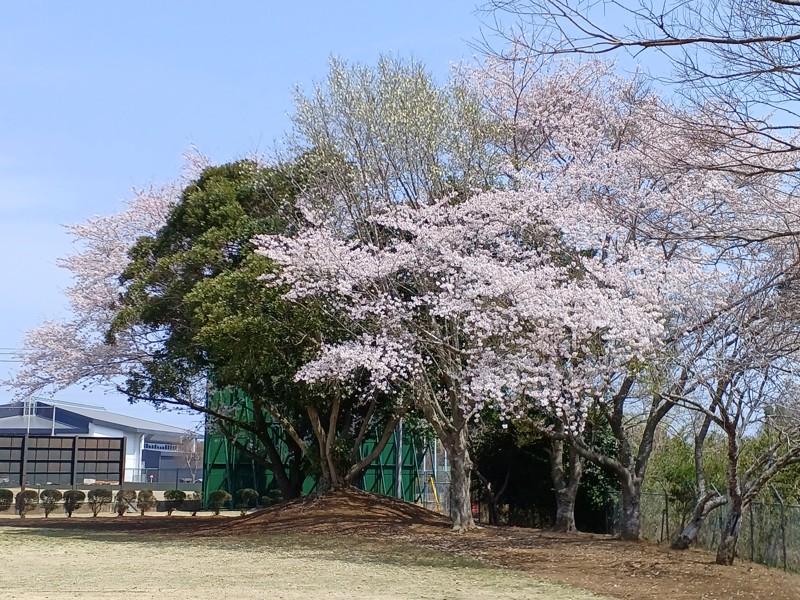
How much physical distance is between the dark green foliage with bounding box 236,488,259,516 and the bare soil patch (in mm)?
3738

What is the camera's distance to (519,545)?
16.5 meters

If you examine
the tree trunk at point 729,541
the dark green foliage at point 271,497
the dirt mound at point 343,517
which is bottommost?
the dark green foliage at point 271,497

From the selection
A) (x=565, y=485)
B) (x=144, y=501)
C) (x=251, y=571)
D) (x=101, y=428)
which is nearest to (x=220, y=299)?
(x=251, y=571)

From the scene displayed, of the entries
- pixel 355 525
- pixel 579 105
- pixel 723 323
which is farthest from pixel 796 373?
pixel 355 525

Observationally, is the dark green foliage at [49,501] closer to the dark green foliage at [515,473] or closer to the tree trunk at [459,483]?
the dark green foliage at [515,473]

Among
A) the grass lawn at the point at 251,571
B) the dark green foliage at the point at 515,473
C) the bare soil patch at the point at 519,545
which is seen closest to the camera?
the grass lawn at the point at 251,571

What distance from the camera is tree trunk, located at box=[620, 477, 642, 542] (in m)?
17.0

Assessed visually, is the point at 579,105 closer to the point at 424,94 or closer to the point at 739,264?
the point at 424,94

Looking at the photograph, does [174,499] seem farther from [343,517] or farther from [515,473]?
[515,473]

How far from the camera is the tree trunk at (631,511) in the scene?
17.0m

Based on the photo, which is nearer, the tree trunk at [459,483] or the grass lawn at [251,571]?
the grass lawn at [251,571]

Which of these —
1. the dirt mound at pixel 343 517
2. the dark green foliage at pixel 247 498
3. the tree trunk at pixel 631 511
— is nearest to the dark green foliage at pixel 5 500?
the dark green foliage at pixel 247 498

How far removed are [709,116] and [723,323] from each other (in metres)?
5.54

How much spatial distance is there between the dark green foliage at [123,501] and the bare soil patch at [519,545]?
1532 millimetres
